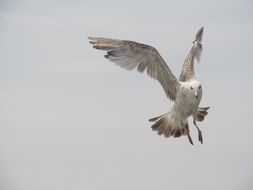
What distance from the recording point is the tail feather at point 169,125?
696 inches

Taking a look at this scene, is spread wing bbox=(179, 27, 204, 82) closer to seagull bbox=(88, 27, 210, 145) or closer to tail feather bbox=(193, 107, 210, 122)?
seagull bbox=(88, 27, 210, 145)

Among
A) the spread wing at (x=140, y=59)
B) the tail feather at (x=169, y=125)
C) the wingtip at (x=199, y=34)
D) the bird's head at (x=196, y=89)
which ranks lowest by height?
the tail feather at (x=169, y=125)

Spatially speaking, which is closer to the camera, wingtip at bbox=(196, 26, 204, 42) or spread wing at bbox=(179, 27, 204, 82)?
spread wing at bbox=(179, 27, 204, 82)

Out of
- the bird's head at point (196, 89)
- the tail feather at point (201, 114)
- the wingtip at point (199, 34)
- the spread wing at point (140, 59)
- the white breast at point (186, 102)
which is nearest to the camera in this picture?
the spread wing at point (140, 59)

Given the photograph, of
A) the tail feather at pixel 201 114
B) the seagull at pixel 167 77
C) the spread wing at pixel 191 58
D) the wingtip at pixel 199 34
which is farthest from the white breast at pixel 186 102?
the wingtip at pixel 199 34

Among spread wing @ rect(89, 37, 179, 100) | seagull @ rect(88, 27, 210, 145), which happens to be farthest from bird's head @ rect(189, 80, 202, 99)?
spread wing @ rect(89, 37, 179, 100)

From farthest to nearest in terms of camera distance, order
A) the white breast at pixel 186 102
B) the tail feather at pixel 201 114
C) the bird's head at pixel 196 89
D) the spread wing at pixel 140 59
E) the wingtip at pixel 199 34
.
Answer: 1. the wingtip at pixel 199 34
2. the tail feather at pixel 201 114
3. the white breast at pixel 186 102
4. the bird's head at pixel 196 89
5. the spread wing at pixel 140 59

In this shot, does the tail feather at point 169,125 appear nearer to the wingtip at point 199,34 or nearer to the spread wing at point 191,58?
the spread wing at point 191,58

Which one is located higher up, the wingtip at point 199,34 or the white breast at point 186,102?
the wingtip at point 199,34

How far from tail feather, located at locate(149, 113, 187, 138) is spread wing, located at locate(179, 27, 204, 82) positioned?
0.91 meters

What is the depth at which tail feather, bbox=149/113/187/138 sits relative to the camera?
17.7 metres

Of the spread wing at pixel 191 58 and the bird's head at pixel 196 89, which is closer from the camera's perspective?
the bird's head at pixel 196 89

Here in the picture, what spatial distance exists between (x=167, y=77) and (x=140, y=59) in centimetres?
75

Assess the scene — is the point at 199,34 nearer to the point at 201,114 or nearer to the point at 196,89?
the point at 201,114
